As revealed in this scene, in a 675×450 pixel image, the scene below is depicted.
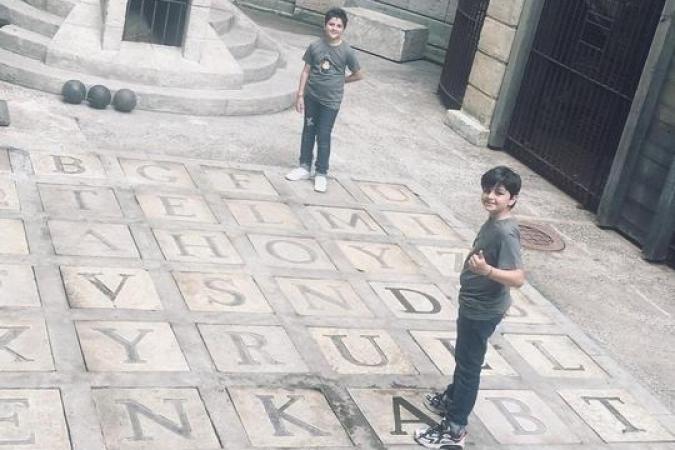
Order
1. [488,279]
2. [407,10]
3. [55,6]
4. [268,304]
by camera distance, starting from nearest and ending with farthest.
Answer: [488,279] → [268,304] → [55,6] → [407,10]

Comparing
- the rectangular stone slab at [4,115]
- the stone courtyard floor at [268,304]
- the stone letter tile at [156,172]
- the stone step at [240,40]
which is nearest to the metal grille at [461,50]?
the stone step at [240,40]

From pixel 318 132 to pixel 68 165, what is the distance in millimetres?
2738

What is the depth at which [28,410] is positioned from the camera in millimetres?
5883

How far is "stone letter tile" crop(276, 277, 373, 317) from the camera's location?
315 inches

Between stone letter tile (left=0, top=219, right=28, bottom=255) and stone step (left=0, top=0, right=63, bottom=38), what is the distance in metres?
5.53

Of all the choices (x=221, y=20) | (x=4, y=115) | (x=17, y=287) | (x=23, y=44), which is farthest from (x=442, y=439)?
(x=221, y=20)

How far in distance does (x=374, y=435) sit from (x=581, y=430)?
1669mm

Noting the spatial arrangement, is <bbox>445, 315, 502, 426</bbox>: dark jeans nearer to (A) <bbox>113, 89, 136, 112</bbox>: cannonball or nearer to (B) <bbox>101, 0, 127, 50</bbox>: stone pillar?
(A) <bbox>113, 89, 136, 112</bbox>: cannonball

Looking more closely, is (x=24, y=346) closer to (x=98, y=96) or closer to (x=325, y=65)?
(x=325, y=65)

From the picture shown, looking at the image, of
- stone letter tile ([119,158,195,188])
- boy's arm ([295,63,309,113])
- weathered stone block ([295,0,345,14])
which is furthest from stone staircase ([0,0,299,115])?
weathered stone block ([295,0,345,14])

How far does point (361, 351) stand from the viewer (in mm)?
7484

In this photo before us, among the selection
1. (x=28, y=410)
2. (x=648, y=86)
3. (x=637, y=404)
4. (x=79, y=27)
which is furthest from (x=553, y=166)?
(x=28, y=410)

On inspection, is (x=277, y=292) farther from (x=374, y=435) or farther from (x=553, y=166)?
(x=553, y=166)

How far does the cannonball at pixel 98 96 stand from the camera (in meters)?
11.9
